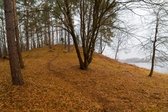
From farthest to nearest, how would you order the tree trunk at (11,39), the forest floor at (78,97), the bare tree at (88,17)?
Result: 1. the bare tree at (88,17)
2. the tree trunk at (11,39)
3. the forest floor at (78,97)


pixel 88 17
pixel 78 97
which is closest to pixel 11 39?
pixel 78 97

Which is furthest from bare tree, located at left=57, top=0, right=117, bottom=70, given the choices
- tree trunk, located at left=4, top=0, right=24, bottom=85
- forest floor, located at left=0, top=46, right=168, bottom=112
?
tree trunk, located at left=4, top=0, right=24, bottom=85

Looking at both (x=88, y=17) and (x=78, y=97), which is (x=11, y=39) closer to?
(x=78, y=97)

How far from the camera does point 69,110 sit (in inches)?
330

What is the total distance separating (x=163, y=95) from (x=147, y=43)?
25.0ft

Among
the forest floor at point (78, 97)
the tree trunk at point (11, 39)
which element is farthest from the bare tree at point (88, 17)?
the tree trunk at point (11, 39)

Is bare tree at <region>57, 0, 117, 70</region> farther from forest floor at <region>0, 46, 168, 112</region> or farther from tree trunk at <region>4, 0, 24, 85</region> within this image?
tree trunk at <region>4, 0, 24, 85</region>

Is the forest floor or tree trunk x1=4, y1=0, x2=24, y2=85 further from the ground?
tree trunk x1=4, y1=0, x2=24, y2=85

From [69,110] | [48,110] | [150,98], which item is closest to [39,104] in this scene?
[48,110]

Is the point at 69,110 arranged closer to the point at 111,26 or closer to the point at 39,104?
the point at 39,104

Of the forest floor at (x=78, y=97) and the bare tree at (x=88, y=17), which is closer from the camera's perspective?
the forest floor at (x=78, y=97)

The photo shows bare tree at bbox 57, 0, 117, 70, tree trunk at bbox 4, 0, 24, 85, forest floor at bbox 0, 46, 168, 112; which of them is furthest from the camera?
bare tree at bbox 57, 0, 117, 70

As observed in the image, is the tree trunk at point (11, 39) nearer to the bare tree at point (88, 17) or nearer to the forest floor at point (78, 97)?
the forest floor at point (78, 97)

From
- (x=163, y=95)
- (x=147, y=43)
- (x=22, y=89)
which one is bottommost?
(x=163, y=95)
